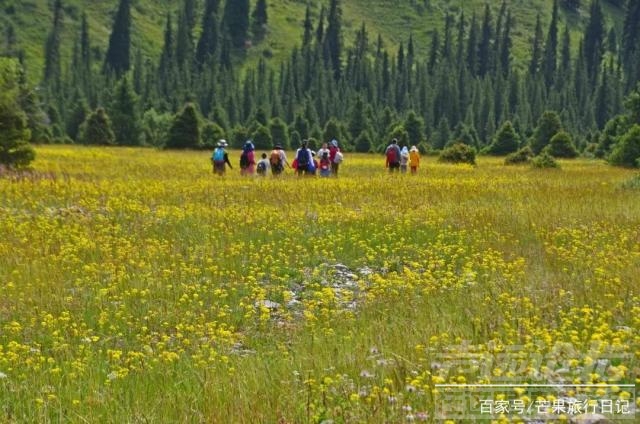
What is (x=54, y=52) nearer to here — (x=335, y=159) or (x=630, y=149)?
(x=335, y=159)

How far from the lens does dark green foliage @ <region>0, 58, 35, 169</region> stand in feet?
95.3

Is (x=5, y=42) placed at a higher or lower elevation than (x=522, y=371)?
higher

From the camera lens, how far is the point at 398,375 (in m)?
5.72

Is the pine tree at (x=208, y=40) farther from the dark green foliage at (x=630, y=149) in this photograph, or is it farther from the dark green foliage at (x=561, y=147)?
the dark green foliage at (x=630, y=149)

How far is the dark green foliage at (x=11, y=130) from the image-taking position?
95.3 feet

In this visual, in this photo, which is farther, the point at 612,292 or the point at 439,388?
the point at 612,292

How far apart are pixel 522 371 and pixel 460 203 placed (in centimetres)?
1418

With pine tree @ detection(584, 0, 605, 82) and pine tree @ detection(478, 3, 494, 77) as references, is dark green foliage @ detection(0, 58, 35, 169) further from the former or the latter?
pine tree @ detection(584, 0, 605, 82)

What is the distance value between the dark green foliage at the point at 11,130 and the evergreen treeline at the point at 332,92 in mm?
36729

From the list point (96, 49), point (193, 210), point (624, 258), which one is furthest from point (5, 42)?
point (624, 258)

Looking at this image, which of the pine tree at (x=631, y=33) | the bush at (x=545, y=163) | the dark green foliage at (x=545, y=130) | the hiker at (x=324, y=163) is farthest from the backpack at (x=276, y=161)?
the pine tree at (x=631, y=33)

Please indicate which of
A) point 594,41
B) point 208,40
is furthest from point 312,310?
point 594,41

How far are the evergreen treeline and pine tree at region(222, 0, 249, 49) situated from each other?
0.94 ft

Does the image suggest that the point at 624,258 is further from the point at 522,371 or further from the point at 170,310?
the point at 170,310
